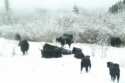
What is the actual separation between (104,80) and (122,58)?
473 inches

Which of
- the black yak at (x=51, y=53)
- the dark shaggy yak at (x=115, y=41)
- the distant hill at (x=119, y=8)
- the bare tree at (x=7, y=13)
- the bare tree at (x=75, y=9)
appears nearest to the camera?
the black yak at (x=51, y=53)

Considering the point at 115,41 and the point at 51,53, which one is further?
the point at 115,41

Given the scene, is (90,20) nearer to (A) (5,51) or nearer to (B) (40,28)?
(B) (40,28)

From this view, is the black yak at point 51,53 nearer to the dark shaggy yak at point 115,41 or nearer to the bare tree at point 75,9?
the dark shaggy yak at point 115,41

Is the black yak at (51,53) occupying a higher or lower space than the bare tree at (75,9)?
lower

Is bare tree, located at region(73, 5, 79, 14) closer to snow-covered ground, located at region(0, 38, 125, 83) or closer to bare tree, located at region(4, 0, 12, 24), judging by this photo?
bare tree, located at region(4, 0, 12, 24)

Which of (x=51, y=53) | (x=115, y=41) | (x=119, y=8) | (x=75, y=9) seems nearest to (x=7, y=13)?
(x=75, y=9)

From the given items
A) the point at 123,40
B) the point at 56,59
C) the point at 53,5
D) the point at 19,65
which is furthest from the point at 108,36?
the point at 53,5

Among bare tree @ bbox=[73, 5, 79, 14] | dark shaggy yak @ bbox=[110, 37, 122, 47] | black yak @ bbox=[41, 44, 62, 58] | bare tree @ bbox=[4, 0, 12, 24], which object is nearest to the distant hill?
bare tree @ bbox=[73, 5, 79, 14]

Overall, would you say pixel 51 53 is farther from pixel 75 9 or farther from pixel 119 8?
pixel 75 9

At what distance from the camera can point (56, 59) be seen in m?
23.4

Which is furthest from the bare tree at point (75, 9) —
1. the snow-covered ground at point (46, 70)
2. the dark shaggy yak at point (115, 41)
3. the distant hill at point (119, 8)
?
the snow-covered ground at point (46, 70)

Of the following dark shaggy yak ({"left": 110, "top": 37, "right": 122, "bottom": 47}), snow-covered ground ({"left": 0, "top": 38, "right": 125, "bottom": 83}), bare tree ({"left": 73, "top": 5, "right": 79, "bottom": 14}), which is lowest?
dark shaggy yak ({"left": 110, "top": 37, "right": 122, "bottom": 47})

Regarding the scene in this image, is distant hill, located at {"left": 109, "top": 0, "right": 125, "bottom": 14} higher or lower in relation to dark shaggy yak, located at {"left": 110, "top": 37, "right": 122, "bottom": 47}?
higher
